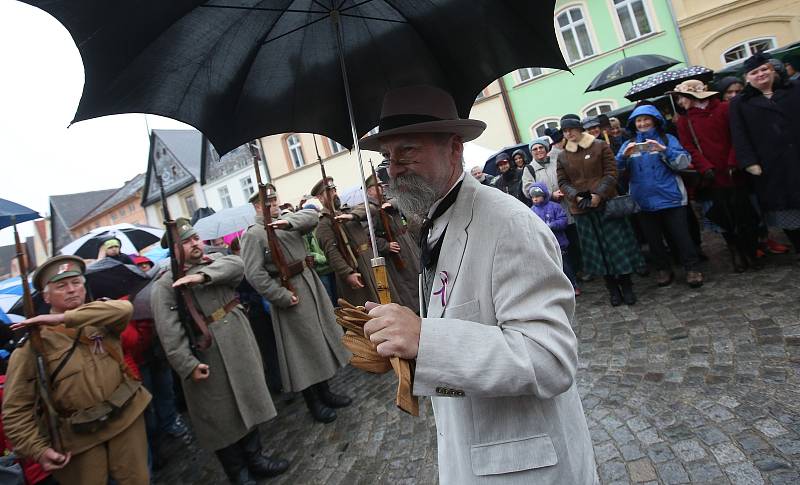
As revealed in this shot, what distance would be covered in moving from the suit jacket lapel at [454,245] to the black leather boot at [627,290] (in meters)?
4.45

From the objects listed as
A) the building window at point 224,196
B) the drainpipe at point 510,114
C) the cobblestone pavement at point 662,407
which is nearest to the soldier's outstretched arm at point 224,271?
the cobblestone pavement at point 662,407

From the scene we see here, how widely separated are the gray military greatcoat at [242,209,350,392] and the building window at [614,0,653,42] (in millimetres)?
16990

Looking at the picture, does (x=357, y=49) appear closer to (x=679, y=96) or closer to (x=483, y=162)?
(x=679, y=96)

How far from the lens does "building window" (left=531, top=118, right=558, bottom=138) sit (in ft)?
57.3

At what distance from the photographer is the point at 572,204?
528cm

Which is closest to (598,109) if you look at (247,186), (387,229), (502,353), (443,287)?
(387,229)

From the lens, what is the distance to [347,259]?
5336mm

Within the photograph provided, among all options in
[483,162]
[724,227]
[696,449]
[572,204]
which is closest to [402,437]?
[696,449]

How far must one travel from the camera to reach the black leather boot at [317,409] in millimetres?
4332

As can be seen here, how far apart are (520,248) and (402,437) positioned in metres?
2.89

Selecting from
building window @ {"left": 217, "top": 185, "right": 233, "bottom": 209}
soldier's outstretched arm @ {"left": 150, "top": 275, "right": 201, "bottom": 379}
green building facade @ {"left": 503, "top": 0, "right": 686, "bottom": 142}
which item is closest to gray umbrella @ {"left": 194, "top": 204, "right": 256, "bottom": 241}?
soldier's outstretched arm @ {"left": 150, "top": 275, "right": 201, "bottom": 379}

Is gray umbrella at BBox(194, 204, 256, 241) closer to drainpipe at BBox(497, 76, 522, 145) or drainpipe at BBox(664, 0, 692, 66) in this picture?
drainpipe at BBox(497, 76, 522, 145)

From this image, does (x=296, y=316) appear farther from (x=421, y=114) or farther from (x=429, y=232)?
(x=421, y=114)

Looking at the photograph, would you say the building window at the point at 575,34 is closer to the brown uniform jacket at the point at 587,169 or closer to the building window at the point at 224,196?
the brown uniform jacket at the point at 587,169
